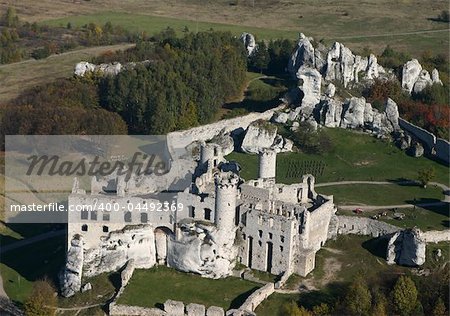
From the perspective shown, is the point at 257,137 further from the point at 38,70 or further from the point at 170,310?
the point at 38,70

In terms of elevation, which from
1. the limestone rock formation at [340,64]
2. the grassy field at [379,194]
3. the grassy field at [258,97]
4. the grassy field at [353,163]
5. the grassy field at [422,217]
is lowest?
the grassy field at [422,217]

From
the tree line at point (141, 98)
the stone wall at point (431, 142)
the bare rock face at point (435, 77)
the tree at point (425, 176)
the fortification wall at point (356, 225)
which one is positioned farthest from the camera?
the bare rock face at point (435, 77)

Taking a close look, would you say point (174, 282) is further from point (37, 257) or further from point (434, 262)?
point (434, 262)

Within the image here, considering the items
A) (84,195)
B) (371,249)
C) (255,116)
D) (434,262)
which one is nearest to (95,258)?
(84,195)

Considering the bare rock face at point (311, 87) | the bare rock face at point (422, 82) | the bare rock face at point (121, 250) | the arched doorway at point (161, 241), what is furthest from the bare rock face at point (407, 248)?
the bare rock face at point (422, 82)

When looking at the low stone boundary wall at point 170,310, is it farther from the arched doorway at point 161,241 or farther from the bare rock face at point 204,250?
the arched doorway at point 161,241

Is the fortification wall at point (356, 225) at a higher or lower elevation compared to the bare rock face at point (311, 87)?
lower

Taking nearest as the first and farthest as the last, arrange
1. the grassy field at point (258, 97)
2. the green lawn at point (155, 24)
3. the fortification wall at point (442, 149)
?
the fortification wall at point (442, 149), the grassy field at point (258, 97), the green lawn at point (155, 24)

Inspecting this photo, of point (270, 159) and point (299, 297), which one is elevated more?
point (270, 159)
